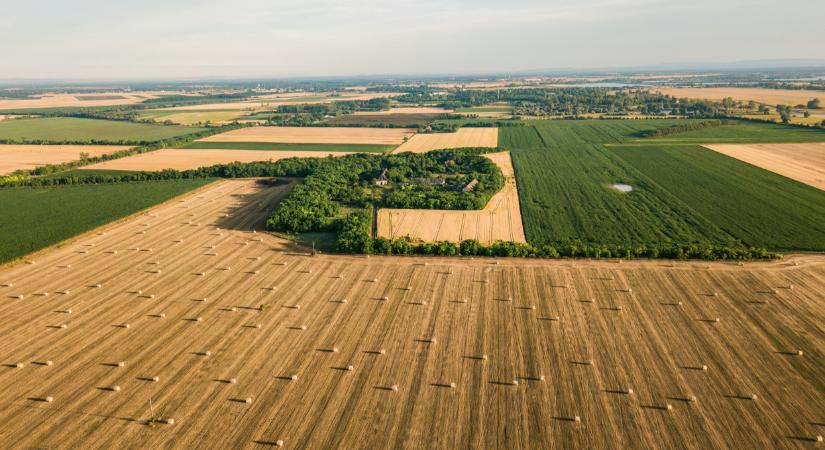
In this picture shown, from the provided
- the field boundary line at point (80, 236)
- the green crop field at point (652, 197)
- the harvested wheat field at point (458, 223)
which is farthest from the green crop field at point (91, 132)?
the green crop field at point (652, 197)

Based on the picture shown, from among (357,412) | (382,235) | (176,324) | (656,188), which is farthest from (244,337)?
(656,188)

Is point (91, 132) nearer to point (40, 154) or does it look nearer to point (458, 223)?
point (40, 154)

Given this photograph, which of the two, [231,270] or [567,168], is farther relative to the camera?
[567,168]

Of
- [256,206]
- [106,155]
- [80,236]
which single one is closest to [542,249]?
[256,206]

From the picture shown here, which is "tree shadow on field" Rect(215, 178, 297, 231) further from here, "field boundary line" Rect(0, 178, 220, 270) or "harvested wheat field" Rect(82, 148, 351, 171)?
"harvested wheat field" Rect(82, 148, 351, 171)

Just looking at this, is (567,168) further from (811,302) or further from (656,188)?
(811,302)

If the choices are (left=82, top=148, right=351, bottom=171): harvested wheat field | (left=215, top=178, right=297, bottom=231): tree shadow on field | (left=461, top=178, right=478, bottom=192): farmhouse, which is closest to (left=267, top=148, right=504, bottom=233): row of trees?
(left=461, top=178, right=478, bottom=192): farmhouse
